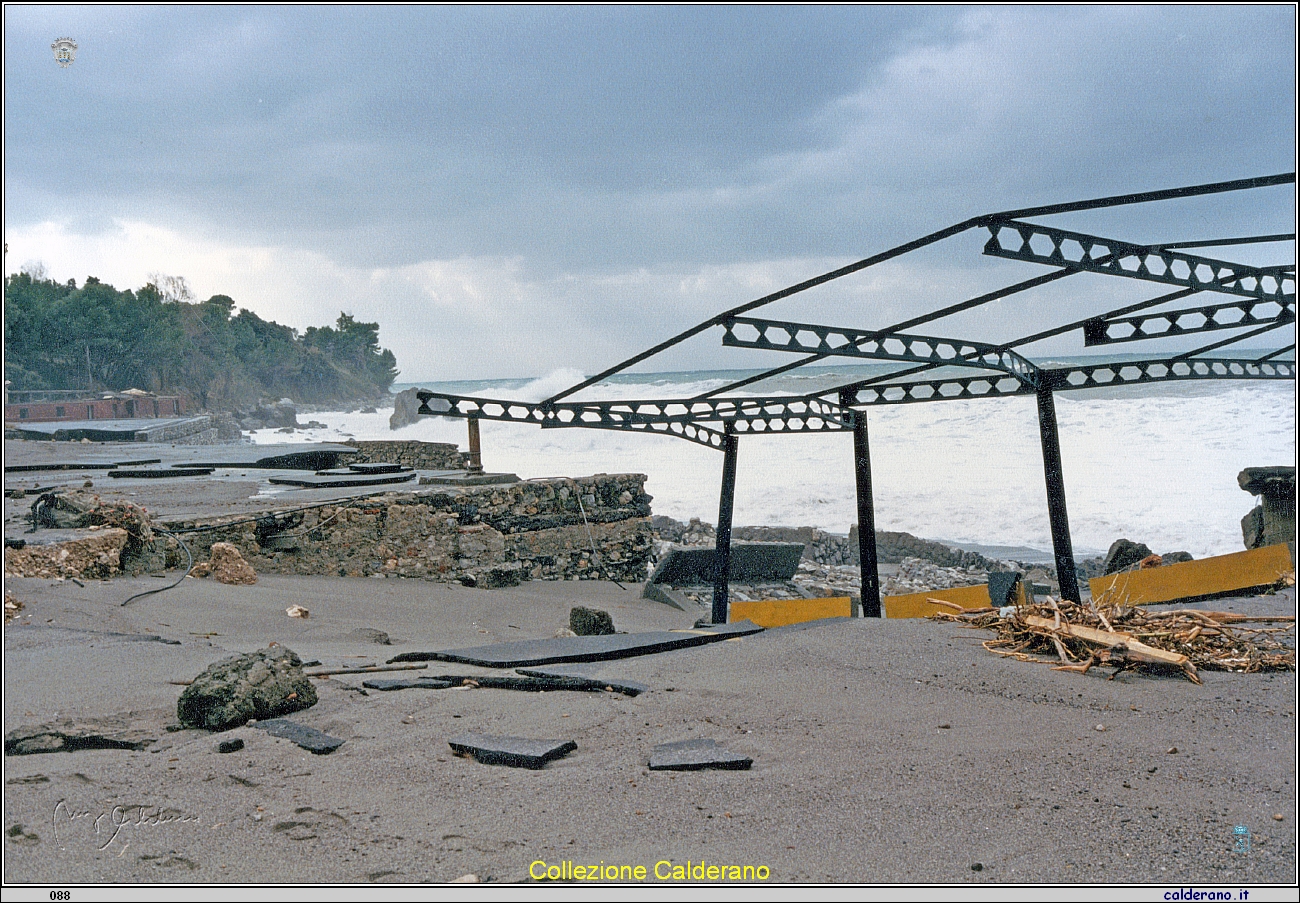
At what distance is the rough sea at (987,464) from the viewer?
95.8 feet

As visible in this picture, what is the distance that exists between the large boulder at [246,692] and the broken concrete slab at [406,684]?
466 mm

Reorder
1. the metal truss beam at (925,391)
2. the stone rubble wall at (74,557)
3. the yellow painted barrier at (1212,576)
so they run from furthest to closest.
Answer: the metal truss beam at (925,391) → the yellow painted barrier at (1212,576) → the stone rubble wall at (74,557)

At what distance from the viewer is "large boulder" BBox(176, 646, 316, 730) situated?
11.4 feet

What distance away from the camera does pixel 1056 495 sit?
846 cm

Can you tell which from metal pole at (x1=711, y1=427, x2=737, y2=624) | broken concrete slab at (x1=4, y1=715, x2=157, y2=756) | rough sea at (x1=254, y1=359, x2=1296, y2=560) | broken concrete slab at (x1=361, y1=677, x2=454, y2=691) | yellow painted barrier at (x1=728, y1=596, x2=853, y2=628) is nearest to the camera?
broken concrete slab at (x1=4, y1=715, x2=157, y2=756)

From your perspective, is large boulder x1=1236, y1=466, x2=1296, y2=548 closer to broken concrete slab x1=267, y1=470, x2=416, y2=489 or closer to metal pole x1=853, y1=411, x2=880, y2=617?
metal pole x1=853, y1=411, x2=880, y2=617

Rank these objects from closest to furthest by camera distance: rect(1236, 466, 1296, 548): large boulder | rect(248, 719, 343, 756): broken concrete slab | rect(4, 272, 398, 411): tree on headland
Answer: rect(248, 719, 343, 756): broken concrete slab
rect(1236, 466, 1296, 548): large boulder
rect(4, 272, 398, 411): tree on headland

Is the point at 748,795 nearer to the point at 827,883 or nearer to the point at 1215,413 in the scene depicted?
the point at 827,883

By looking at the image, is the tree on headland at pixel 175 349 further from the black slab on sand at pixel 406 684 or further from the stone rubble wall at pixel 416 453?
the stone rubble wall at pixel 416 453

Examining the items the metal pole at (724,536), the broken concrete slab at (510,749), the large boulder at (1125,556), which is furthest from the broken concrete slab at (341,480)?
the large boulder at (1125,556)

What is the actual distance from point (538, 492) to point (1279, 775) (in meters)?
9.83

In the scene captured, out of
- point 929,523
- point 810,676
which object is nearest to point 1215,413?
point 929,523

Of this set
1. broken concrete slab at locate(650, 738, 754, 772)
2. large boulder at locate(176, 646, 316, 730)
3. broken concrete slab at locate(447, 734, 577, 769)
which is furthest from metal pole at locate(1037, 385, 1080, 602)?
large boulder at locate(176, 646, 316, 730)
